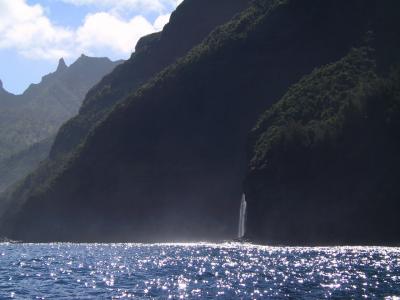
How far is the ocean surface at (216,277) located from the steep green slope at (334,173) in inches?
1083

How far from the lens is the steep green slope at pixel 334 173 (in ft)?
415

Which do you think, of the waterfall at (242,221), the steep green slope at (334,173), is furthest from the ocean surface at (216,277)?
the waterfall at (242,221)

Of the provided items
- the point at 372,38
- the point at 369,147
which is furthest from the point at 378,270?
the point at 372,38

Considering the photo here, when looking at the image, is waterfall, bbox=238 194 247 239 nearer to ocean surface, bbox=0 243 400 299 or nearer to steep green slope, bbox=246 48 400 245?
steep green slope, bbox=246 48 400 245

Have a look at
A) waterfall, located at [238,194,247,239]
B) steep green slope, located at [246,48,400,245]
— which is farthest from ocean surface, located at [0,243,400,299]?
waterfall, located at [238,194,247,239]

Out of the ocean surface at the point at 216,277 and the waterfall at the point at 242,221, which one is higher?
the waterfall at the point at 242,221

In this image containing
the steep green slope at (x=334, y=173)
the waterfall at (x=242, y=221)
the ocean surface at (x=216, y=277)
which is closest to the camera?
the ocean surface at (x=216, y=277)

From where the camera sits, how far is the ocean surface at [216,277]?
58375 mm

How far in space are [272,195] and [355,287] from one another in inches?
3218

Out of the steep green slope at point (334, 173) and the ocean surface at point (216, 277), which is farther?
the steep green slope at point (334, 173)

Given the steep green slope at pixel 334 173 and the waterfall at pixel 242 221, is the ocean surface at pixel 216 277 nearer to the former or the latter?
the steep green slope at pixel 334 173

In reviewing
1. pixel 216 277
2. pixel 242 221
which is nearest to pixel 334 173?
pixel 242 221

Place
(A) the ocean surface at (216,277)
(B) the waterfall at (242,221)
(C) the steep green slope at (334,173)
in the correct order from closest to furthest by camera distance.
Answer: (A) the ocean surface at (216,277), (C) the steep green slope at (334,173), (B) the waterfall at (242,221)

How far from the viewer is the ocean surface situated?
58375 millimetres
